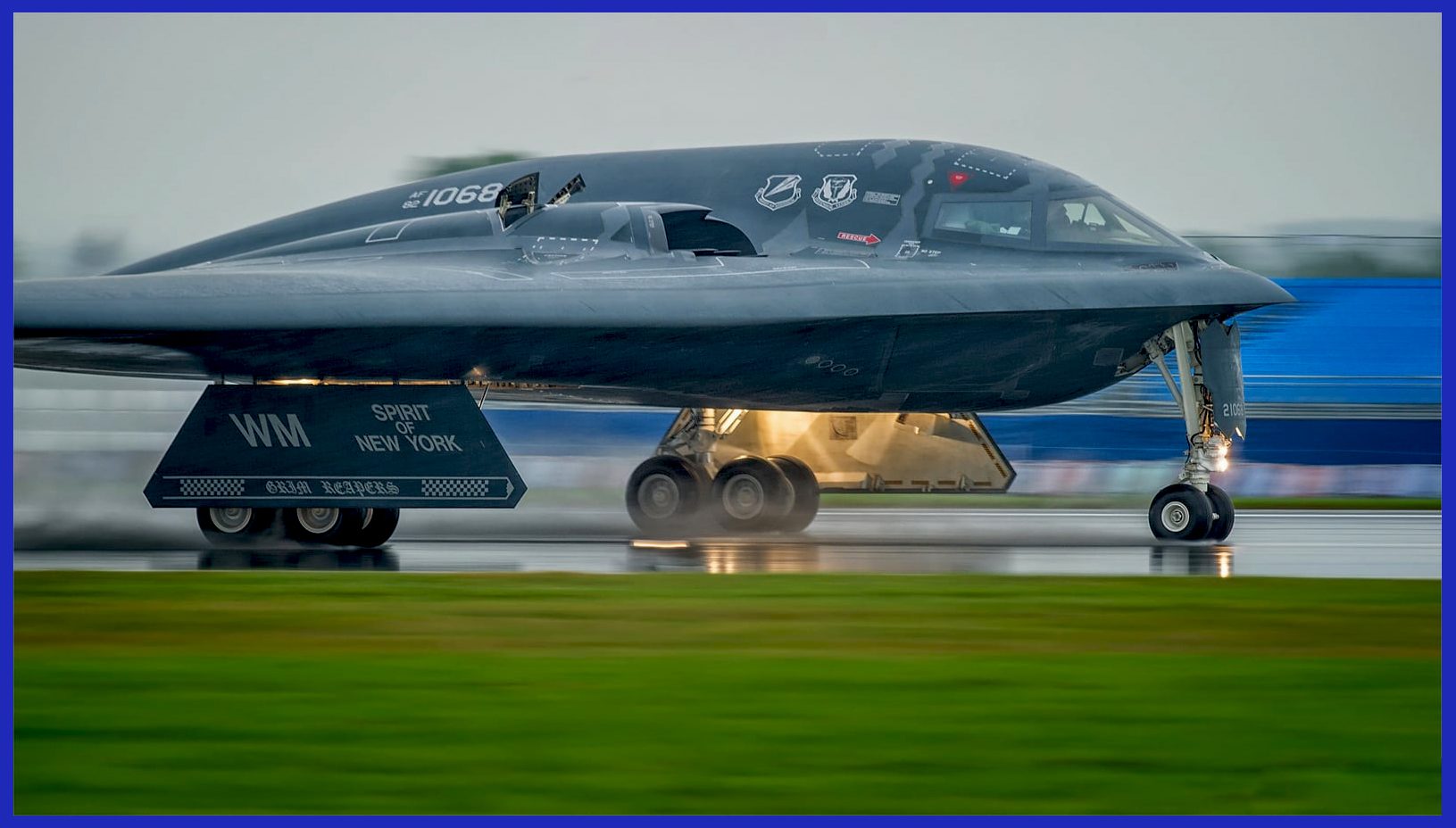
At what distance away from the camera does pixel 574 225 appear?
1381 centimetres

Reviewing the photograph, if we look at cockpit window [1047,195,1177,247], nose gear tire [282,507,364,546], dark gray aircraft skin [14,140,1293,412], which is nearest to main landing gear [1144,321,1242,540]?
dark gray aircraft skin [14,140,1293,412]

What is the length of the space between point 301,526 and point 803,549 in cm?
395

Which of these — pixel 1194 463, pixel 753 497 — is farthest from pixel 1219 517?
pixel 753 497

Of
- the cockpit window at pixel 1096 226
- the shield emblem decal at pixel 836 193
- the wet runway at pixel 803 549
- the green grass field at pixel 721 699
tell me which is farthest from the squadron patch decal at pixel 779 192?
the green grass field at pixel 721 699

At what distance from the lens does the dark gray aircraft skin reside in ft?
40.5

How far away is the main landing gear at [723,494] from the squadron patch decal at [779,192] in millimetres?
2344

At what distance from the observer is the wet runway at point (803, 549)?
11.8m

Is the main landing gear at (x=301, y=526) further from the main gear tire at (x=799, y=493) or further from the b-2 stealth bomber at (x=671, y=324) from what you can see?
the main gear tire at (x=799, y=493)

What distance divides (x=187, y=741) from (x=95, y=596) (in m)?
3.99

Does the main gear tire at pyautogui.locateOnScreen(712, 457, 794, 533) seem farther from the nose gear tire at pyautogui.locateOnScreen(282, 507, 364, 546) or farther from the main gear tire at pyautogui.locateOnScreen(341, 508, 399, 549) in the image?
the nose gear tire at pyautogui.locateOnScreen(282, 507, 364, 546)

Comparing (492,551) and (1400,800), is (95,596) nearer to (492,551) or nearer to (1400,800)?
(492,551)

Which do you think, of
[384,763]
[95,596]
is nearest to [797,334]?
[95,596]

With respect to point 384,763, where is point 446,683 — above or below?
above

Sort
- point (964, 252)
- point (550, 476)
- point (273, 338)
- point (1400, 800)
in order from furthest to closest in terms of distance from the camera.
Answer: point (550, 476) < point (964, 252) < point (273, 338) < point (1400, 800)
